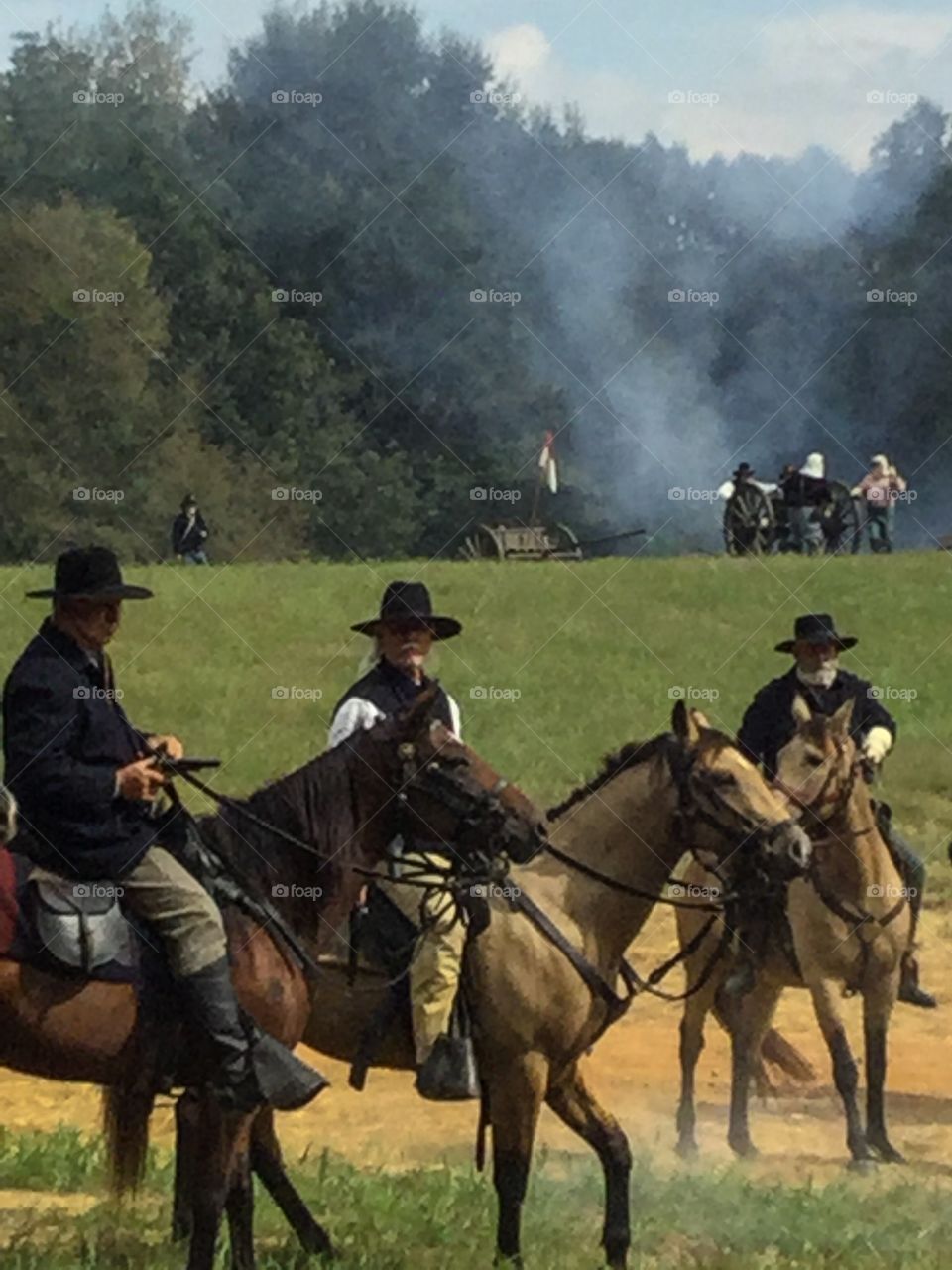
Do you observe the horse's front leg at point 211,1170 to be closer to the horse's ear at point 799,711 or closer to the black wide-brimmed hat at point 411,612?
the black wide-brimmed hat at point 411,612

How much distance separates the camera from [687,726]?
974 cm

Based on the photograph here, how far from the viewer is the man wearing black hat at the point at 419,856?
9.33 metres

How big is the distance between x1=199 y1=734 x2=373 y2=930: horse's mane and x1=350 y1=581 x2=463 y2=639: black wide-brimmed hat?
3.71ft

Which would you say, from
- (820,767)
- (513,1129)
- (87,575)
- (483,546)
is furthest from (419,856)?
(483,546)

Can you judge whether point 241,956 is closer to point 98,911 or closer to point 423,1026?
point 98,911

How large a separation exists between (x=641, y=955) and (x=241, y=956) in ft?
31.3

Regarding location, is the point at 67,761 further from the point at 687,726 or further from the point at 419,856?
the point at 687,726

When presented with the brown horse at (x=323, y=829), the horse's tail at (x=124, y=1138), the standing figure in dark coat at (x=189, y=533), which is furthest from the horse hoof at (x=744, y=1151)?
the standing figure in dark coat at (x=189, y=533)

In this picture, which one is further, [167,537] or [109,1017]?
[167,537]

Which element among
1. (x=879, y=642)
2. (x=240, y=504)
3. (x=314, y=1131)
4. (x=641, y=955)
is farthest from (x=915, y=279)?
(x=314, y=1131)

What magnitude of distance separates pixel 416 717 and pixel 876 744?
14.0ft

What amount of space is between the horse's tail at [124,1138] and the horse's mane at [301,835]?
0.92m

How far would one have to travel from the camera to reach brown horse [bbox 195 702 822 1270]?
9.32 metres

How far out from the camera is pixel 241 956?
8.46m
